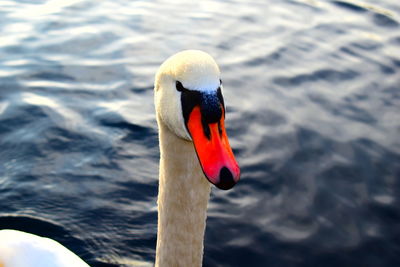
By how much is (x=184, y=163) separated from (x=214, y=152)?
1.88ft

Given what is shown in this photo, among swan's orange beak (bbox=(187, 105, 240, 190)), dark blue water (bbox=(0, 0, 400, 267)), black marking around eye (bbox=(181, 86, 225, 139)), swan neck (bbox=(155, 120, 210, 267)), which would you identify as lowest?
dark blue water (bbox=(0, 0, 400, 267))

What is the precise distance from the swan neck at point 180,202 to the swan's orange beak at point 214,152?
0.39m

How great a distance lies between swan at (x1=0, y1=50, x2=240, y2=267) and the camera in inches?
129

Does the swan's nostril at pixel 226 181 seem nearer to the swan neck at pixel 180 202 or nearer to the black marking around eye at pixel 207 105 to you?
the black marking around eye at pixel 207 105

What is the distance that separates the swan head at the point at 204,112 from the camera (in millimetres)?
3178

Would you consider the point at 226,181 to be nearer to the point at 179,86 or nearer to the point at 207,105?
the point at 207,105

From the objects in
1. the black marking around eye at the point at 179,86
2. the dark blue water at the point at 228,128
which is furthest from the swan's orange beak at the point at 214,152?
the dark blue water at the point at 228,128

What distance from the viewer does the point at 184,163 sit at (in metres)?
3.79

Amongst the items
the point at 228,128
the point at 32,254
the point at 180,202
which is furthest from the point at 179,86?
the point at 228,128

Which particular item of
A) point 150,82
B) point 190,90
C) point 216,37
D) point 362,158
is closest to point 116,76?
point 150,82

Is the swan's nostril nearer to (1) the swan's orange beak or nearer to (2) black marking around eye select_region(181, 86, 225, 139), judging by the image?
(1) the swan's orange beak

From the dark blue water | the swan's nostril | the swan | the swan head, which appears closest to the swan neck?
the swan

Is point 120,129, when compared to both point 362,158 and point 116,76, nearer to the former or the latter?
point 116,76

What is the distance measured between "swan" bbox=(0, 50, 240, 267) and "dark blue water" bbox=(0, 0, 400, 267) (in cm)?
109
